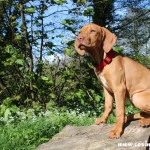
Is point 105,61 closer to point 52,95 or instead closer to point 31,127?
point 31,127

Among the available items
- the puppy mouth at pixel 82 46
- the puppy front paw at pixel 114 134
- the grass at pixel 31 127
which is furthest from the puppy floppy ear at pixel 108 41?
the grass at pixel 31 127

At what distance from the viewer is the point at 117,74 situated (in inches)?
189

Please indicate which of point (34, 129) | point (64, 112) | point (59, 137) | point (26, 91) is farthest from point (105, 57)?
point (26, 91)

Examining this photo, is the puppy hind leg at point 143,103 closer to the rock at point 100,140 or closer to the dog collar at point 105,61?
the rock at point 100,140

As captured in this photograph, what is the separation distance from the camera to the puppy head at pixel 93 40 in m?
4.74

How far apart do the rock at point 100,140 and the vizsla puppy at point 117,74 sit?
0.11m

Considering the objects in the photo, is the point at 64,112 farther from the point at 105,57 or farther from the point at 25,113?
the point at 105,57

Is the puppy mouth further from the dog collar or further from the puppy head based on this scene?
the dog collar

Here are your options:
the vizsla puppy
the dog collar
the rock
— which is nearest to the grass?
the rock

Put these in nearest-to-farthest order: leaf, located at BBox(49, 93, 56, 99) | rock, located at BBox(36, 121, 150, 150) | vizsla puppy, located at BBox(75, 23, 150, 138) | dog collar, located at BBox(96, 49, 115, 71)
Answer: rock, located at BBox(36, 121, 150, 150) → vizsla puppy, located at BBox(75, 23, 150, 138) → dog collar, located at BBox(96, 49, 115, 71) → leaf, located at BBox(49, 93, 56, 99)

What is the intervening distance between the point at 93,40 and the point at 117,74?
531 millimetres

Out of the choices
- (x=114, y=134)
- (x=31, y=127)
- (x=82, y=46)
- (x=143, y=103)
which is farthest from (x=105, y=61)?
(x=31, y=127)

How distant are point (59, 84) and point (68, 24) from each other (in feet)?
5.60

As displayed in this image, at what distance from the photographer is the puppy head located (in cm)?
474
